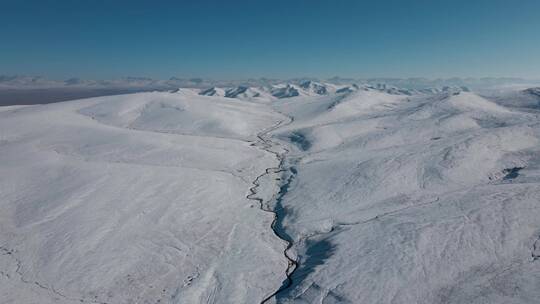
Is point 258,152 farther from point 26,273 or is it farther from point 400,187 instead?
point 26,273

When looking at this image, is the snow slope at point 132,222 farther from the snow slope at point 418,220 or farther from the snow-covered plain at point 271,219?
the snow slope at point 418,220

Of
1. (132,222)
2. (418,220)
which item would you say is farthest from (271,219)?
(418,220)

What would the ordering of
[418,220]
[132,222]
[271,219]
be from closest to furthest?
[418,220] → [132,222] → [271,219]

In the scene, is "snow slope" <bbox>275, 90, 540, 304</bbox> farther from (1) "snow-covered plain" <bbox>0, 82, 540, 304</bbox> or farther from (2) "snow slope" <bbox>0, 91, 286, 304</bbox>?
(2) "snow slope" <bbox>0, 91, 286, 304</bbox>

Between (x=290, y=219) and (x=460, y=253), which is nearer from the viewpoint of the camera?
(x=460, y=253)

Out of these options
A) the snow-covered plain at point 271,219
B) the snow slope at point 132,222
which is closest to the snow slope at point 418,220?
the snow-covered plain at point 271,219

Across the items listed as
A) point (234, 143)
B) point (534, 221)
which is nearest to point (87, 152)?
point (234, 143)

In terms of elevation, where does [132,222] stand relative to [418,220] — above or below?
below

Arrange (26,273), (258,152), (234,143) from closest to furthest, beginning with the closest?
(26,273) → (258,152) → (234,143)

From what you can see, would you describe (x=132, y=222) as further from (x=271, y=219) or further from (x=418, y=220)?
(x=418, y=220)
